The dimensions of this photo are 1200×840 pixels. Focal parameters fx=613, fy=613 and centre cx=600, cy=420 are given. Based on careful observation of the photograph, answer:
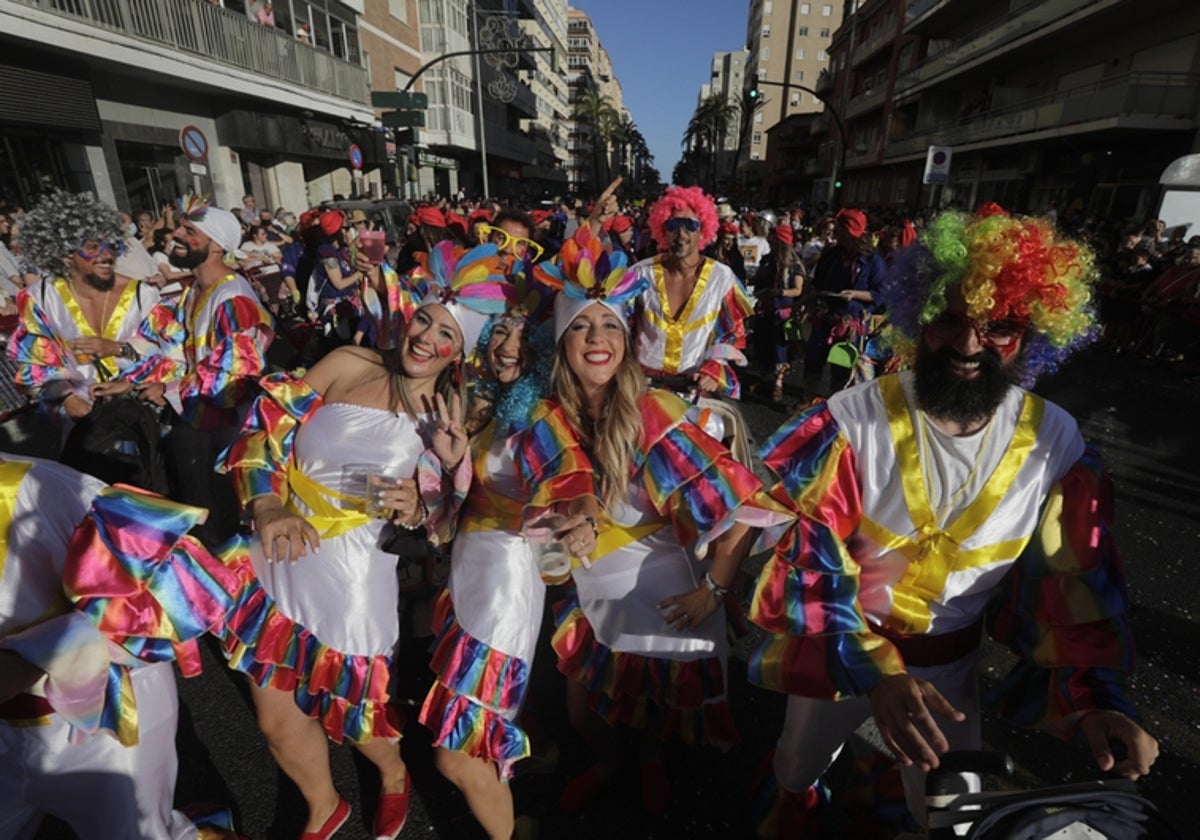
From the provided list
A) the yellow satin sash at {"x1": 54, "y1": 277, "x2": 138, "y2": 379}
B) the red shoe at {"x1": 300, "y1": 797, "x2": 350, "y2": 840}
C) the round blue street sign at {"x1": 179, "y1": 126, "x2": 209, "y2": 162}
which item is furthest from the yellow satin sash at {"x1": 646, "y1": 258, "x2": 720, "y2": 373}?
the round blue street sign at {"x1": 179, "y1": 126, "x2": 209, "y2": 162}

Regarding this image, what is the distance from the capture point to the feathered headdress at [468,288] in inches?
95.2

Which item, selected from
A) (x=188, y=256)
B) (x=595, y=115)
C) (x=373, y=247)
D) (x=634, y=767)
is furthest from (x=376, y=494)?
(x=595, y=115)

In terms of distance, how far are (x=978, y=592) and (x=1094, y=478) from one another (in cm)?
43

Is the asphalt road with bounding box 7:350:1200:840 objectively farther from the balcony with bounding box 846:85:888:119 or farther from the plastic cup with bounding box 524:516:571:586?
the balcony with bounding box 846:85:888:119

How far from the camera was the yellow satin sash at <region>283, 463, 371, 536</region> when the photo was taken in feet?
7.00

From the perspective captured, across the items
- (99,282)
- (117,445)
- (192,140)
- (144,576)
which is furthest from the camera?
(192,140)

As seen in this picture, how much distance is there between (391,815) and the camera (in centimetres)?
229

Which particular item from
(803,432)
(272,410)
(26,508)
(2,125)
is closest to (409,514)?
(272,410)

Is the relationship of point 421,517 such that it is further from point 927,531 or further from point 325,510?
point 927,531

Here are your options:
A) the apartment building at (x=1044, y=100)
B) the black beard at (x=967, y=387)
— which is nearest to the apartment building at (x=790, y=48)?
the apartment building at (x=1044, y=100)

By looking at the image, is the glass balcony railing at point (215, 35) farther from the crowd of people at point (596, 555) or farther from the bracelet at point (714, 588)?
the bracelet at point (714, 588)

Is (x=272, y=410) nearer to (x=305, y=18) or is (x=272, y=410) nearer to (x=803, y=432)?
(x=803, y=432)

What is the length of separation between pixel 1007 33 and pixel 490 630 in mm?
28948

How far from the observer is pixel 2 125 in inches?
410
